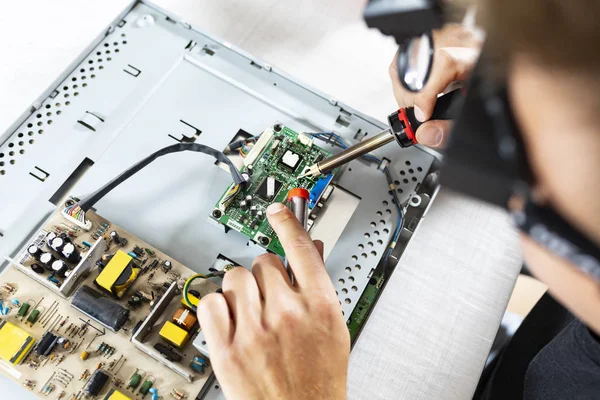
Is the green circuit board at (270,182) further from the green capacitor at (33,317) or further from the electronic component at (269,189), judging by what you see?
the green capacitor at (33,317)

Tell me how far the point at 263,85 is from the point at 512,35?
1.18m

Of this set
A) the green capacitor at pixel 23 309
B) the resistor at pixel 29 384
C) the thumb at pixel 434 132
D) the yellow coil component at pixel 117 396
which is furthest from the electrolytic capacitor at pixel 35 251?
the thumb at pixel 434 132

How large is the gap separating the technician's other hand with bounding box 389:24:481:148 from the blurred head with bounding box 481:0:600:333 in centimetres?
69

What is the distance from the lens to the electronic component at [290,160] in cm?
141

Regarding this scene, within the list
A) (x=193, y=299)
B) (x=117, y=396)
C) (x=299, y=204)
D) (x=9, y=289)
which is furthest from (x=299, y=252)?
(x=9, y=289)

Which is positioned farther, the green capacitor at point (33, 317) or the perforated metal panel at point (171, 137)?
the perforated metal panel at point (171, 137)

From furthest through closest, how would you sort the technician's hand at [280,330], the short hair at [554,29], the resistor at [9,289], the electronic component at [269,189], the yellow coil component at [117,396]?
the electronic component at [269,189] → the resistor at [9,289] → the yellow coil component at [117,396] → the technician's hand at [280,330] → the short hair at [554,29]

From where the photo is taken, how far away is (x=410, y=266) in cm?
131


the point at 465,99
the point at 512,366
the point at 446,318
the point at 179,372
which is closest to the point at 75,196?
the point at 179,372

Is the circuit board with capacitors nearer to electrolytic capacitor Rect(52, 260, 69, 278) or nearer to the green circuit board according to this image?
electrolytic capacitor Rect(52, 260, 69, 278)

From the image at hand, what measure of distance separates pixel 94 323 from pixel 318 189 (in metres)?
0.70

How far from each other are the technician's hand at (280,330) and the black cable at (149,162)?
32 centimetres

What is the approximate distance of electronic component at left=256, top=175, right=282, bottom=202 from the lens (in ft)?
4.54

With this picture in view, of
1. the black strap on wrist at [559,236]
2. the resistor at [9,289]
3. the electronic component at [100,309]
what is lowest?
the resistor at [9,289]
